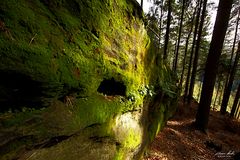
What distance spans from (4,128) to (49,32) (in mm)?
1259

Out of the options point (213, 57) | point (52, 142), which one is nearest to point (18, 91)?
point (52, 142)

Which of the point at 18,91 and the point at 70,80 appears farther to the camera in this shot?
the point at 70,80

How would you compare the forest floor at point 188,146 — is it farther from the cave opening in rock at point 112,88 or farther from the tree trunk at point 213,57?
the cave opening in rock at point 112,88

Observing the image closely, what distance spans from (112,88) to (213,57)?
753cm

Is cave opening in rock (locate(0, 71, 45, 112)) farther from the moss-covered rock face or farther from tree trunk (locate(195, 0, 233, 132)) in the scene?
tree trunk (locate(195, 0, 233, 132))

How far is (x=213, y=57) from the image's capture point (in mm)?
10383

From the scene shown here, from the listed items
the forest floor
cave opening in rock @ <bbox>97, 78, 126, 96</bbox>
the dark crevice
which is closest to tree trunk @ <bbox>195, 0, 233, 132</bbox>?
the forest floor

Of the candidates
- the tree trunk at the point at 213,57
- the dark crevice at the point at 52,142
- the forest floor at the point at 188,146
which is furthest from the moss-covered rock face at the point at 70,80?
the tree trunk at the point at 213,57

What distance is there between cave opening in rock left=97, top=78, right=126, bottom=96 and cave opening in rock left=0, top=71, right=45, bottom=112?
1.53 m

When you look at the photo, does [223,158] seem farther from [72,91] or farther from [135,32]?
[72,91]

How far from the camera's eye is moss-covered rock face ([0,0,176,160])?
7.98 feet

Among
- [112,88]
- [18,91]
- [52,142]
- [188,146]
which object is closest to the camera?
[18,91]

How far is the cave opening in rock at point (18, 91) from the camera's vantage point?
7.70 ft

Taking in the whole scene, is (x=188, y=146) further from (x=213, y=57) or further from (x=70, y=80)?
(x=70, y=80)
